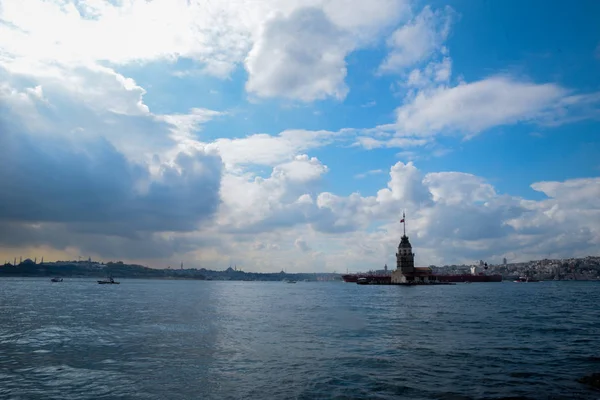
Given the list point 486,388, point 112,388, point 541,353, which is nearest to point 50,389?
point 112,388

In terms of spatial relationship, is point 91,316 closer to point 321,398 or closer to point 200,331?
point 200,331

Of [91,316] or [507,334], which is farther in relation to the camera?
[91,316]

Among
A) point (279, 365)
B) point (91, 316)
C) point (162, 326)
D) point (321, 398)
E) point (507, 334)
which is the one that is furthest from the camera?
point (91, 316)

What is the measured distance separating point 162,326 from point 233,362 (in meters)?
22.7

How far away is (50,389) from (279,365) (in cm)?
1343

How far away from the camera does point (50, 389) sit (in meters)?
22.8

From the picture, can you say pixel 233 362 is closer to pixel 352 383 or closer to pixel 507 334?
pixel 352 383

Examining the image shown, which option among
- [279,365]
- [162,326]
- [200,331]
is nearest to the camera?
[279,365]

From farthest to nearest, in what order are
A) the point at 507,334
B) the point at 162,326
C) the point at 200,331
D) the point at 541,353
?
1. the point at 162,326
2. the point at 200,331
3. the point at 507,334
4. the point at 541,353

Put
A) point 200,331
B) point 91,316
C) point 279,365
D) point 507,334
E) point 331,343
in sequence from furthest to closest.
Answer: point 91,316 < point 200,331 < point 507,334 < point 331,343 < point 279,365

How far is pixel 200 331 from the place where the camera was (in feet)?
145

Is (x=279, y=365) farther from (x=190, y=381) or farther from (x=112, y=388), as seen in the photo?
(x=112, y=388)

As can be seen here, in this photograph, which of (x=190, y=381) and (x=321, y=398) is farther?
(x=190, y=381)

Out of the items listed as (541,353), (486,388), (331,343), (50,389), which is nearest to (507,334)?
(541,353)
